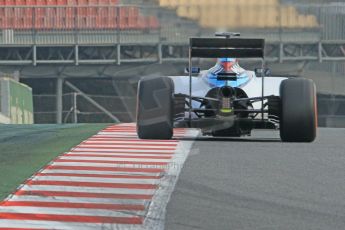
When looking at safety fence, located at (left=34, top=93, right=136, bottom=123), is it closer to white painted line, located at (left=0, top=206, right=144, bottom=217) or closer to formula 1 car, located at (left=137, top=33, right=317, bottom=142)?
formula 1 car, located at (left=137, top=33, right=317, bottom=142)

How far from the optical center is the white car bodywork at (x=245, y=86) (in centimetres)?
1330

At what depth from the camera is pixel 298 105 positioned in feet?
40.8

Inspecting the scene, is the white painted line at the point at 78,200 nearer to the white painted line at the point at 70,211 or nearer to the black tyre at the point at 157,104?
the white painted line at the point at 70,211

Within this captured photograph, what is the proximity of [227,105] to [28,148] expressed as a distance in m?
2.93

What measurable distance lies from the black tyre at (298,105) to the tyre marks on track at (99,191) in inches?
59.7

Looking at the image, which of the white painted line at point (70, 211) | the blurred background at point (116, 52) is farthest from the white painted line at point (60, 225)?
the blurred background at point (116, 52)

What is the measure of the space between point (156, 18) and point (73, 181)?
26.6 m

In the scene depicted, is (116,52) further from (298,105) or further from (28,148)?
(298,105)

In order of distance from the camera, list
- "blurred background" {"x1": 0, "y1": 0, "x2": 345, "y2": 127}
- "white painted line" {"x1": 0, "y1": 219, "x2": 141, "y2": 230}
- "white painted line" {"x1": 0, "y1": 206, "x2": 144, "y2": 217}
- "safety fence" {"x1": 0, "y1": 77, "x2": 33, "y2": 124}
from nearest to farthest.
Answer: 1. "white painted line" {"x1": 0, "y1": 219, "x2": 141, "y2": 230}
2. "white painted line" {"x1": 0, "y1": 206, "x2": 144, "y2": 217}
3. "safety fence" {"x1": 0, "y1": 77, "x2": 33, "y2": 124}
4. "blurred background" {"x1": 0, "y1": 0, "x2": 345, "y2": 127}

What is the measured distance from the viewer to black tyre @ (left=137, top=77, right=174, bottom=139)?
12492mm

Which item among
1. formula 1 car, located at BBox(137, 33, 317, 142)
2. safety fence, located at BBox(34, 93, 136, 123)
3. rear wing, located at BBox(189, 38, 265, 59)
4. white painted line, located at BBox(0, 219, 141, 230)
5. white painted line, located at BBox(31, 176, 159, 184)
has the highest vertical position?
rear wing, located at BBox(189, 38, 265, 59)

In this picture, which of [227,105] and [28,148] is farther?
[227,105]

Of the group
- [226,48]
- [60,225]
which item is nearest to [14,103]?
[226,48]

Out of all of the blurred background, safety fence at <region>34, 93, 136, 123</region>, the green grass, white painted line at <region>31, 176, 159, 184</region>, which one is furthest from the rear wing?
safety fence at <region>34, 93, 136, 123</region>
